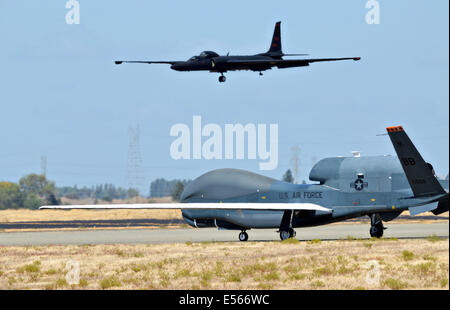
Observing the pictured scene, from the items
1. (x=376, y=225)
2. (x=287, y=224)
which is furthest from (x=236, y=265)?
(x=376, y=225)

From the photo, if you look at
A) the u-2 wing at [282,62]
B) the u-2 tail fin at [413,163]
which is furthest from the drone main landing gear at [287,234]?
the u-2 wing at [282,62]

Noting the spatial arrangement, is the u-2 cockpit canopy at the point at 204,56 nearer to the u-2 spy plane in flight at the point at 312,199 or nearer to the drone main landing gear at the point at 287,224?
the u-2 spy plane in flight at the point at 312,199

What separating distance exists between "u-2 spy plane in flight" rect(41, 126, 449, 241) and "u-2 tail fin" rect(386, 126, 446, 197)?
1731 millimetres

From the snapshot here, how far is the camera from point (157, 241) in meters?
38.0

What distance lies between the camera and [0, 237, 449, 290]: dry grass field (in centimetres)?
2138

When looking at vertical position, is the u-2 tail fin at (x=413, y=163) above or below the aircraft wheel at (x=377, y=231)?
above

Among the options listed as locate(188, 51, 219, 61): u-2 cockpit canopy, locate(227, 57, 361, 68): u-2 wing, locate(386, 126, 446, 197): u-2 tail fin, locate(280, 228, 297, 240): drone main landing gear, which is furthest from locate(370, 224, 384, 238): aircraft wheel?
locate(188, 51, 219, 61): u-2 cockpit canopy

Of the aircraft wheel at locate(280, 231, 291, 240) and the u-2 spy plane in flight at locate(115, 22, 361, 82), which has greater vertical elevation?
the u-2 spy plane in flight at locate(115, 22, 361, 82)

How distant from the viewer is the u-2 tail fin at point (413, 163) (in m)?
26.8

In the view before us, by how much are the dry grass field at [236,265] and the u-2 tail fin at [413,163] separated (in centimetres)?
252

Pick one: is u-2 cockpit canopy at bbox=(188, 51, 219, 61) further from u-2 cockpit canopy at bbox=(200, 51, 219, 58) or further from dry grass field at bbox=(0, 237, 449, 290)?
dry grass field at bbox=(0, 237, 449, 290)

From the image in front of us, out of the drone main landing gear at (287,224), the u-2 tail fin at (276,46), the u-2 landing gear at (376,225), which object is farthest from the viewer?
the u-2 tail fin at (276,46)
